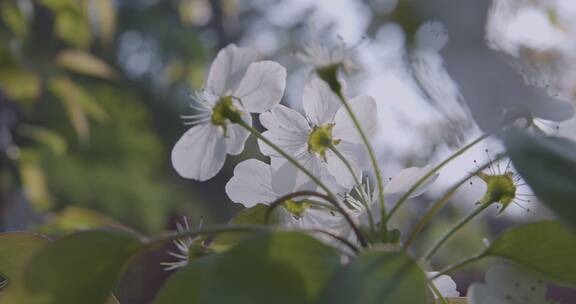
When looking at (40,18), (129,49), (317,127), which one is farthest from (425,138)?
(129,49)

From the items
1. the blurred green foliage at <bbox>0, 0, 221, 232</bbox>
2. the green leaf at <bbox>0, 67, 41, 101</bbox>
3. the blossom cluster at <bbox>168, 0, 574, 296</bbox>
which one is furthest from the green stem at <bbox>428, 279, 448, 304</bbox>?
the green leaf at <bbox>0, 67, 41, 101</bbox>

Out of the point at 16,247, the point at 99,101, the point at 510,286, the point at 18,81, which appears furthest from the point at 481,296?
the point at 99,101

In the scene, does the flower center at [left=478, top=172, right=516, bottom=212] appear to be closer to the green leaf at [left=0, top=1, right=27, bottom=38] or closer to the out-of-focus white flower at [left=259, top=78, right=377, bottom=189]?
the out-of-focus white flower at [left=259, top=78, right=377, bottom=189]

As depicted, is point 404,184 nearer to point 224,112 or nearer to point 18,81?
point 224,112

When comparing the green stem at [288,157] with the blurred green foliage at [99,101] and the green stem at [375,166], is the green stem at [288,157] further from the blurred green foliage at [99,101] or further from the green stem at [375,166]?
the blurred green foliage at [99,101]

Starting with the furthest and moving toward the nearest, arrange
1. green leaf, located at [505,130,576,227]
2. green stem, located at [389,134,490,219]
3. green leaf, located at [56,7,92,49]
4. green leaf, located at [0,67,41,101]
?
green leaf, located at [56,7,92,49] < green leaf, located at [0,67,41,101] < green stem, located at [389,134,490,219] < green leaf, located at [505,130,576,227]

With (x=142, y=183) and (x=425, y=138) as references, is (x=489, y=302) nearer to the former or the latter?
(x=425, y=138)

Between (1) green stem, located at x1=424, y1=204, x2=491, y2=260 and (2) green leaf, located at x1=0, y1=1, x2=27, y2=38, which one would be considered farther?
(2) green leaf, located at x1=0, y1=1, x2=27, y2=38
